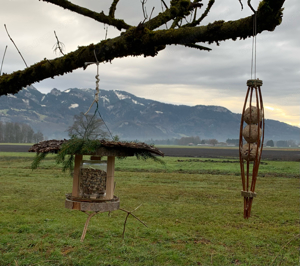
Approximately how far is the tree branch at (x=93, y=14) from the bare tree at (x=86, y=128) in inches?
49.8

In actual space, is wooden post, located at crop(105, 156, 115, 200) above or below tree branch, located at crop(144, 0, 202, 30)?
below

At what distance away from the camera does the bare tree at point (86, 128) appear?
4.42 meters

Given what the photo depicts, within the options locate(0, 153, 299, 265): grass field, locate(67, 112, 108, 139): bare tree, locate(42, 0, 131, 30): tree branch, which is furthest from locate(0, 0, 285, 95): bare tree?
locate(0, 153, 299, 265): grass field

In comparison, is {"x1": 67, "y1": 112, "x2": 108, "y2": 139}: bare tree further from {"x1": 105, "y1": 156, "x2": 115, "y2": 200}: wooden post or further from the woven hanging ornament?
the woven hanging ornament

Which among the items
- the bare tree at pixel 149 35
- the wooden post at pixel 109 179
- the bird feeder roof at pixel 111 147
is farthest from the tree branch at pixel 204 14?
the wooden post at pixel 109 179

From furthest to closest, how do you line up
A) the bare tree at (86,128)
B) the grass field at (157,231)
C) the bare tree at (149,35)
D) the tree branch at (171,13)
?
the grass field at (157,231) → the bare tree at (86,128) → the tree branch at (171,13) → the bare tree at (149,35)

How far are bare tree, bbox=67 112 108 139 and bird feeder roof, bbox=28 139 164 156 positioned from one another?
13 cm

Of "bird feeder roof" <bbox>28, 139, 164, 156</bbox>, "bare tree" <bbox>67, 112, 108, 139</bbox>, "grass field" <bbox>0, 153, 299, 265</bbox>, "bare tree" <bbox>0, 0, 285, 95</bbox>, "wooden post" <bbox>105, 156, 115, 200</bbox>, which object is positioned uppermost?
"bare tree" <bbox>0, 0, 285, 95</bbox>

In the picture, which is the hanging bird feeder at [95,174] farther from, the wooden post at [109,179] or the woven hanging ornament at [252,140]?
the woven hanging ornament at [252,140]

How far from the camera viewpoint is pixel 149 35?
11.3 ft

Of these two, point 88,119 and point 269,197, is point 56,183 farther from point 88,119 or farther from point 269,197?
point 88,119

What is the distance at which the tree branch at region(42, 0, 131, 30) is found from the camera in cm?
385

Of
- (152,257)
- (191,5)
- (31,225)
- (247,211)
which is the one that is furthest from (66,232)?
(191,5)

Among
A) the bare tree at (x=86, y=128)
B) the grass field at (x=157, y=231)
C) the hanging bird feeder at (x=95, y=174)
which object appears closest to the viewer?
the bare tree at (x=86, y=128)
